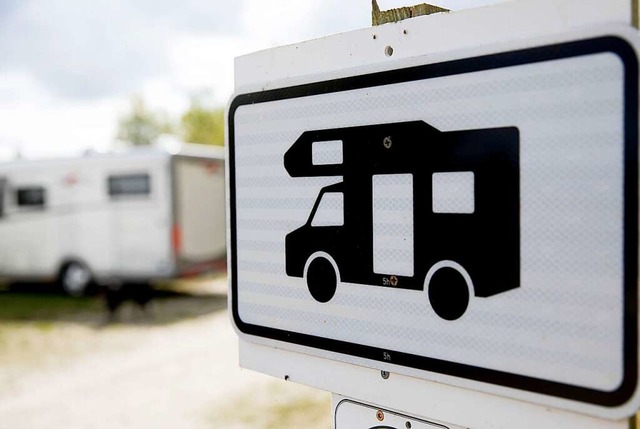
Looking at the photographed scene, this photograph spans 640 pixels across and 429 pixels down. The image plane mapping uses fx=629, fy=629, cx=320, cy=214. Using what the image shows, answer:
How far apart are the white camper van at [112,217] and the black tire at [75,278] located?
0.02 meters

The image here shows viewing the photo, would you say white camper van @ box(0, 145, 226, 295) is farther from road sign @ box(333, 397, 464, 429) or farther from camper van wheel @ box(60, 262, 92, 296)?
road sign @ box(333, 397, 464, 429)

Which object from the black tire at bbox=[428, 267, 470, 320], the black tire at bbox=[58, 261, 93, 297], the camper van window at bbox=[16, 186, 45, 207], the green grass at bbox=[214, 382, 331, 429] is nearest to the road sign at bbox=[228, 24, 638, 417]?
the black tire at bbox=[428, 267, 470, 320]

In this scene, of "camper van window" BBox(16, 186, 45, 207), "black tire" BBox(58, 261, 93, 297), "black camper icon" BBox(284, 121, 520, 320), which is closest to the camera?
"black camper icon" BBox(284, 121, 520, 320)

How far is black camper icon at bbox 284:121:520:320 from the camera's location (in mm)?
1073

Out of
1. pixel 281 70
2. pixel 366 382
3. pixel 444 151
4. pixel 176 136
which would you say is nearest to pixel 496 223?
pixel 444 151

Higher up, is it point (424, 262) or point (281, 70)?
point (281, 70)

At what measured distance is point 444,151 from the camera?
1146 mm

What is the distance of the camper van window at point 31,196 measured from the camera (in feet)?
38.8

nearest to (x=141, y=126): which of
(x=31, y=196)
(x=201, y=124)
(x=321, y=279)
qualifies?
(x=201, y=124)

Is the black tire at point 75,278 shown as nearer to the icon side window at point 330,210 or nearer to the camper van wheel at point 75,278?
the camper van wheel at point 75,278

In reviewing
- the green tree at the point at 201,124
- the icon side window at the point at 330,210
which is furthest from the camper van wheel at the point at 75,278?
the green tree at the point at 201,124

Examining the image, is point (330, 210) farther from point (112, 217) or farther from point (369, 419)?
point (112, 217)

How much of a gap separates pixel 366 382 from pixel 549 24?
30.6 inches

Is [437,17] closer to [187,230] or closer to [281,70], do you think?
[281,70]
